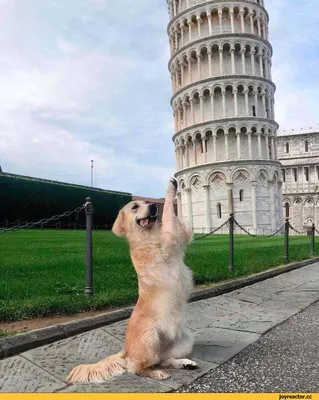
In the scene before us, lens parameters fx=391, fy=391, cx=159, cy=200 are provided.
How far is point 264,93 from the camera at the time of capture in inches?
1837

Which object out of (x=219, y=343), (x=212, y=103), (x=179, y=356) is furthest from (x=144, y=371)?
(x=212, y=103)

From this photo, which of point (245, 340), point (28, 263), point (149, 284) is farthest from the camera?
point (28, 263)

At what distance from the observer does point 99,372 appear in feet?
9.50

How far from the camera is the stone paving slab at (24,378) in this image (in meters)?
2.84

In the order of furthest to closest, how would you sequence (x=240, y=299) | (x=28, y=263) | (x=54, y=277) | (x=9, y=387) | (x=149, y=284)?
(x=28, y=263) < (x=54, y=277) < (x=240, y=299) < (x=149, y=284) < (x=9, y=387)

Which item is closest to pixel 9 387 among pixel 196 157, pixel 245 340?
pixel 245 340

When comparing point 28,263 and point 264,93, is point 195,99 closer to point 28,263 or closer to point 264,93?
point 264,93

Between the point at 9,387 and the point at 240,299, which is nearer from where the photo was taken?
the point at 9,387

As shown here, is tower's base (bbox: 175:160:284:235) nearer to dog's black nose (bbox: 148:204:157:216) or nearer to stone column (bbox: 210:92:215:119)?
stone column (bbox: 210:92:215:119)

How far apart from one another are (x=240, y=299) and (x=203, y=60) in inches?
1773

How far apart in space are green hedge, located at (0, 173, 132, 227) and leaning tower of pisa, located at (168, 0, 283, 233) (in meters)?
11.2

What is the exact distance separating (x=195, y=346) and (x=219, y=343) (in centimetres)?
27

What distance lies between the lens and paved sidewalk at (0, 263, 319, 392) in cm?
288

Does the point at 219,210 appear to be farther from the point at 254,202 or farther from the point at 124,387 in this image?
the point at 124,387
